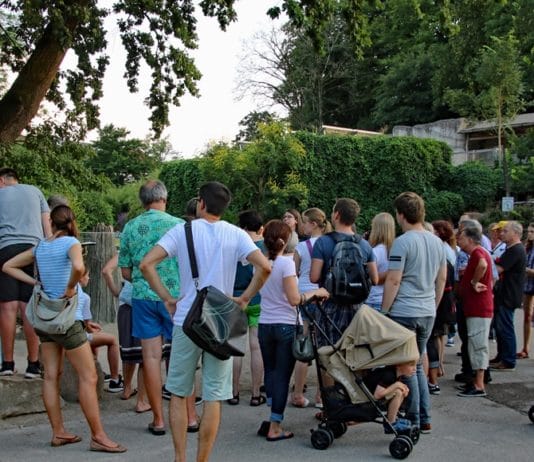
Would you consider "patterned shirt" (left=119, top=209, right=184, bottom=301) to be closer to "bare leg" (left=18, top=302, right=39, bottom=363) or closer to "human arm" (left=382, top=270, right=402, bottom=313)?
"bare leg" (left=18, top=302, right=39, bottom=363)

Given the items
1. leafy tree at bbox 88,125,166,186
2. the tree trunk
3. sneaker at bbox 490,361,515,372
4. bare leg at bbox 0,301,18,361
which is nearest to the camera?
bare leg at bbox 0,301,18,361

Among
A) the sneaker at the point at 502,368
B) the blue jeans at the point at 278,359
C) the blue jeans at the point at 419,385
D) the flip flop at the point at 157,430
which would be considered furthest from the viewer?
the sneaker at the point at 502,368

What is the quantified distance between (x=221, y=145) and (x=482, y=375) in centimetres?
2482

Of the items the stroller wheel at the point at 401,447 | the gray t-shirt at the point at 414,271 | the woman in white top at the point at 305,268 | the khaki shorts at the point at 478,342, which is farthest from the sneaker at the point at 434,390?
the stroller wheel at the point at 401,447

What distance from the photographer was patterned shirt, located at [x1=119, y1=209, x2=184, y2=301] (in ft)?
18.7

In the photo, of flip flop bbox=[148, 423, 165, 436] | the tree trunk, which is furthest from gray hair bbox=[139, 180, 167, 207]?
the tree trunk

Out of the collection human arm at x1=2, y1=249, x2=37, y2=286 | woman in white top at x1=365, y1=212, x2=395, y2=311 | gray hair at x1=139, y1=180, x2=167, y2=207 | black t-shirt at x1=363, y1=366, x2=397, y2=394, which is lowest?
black t-shirt at x1=363, y1=366, x2=397, y2=394

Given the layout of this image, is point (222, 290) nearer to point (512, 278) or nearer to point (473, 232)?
point (473, 232)

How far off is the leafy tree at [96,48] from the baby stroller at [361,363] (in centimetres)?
667

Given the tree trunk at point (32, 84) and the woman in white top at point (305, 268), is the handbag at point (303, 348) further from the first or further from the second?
the tree trunk at point (32, 84)

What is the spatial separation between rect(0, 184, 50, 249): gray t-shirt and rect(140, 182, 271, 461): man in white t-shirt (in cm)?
240

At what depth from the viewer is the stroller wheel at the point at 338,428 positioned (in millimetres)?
5520

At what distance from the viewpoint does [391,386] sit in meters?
5.32

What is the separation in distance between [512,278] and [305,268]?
9.88 feet
